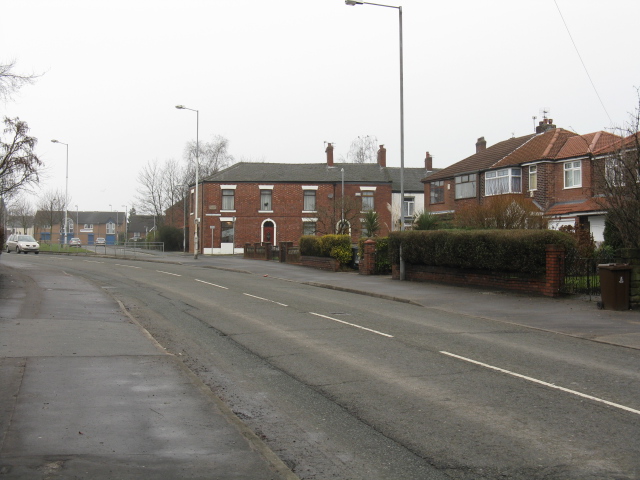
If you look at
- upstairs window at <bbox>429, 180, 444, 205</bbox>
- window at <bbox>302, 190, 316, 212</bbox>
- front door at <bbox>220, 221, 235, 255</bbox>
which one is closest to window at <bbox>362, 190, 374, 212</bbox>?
window at <bbox>302, 190, 316, 212</bbox>

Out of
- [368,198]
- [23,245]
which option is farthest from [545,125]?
[23,245]

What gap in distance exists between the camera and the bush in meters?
18.8

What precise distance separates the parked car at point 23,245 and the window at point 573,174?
4042 centimetres

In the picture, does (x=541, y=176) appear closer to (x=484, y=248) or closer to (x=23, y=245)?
(x=484, y=248)

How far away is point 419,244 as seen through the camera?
953 inches

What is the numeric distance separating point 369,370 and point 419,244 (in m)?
15.8

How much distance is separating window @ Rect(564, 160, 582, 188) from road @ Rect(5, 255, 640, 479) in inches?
886

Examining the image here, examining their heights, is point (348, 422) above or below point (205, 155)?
below

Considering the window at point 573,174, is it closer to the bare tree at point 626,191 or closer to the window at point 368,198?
the bare tree at point 626,191

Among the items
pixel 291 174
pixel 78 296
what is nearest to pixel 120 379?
pixel 78 296

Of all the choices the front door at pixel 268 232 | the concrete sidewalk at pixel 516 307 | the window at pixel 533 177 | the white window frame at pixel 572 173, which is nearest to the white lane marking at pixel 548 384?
the concrete sidewalk at pixel 516 307

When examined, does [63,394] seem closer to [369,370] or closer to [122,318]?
[369,370]

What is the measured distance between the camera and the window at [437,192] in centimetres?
4479

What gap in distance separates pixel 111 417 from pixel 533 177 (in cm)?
3485
